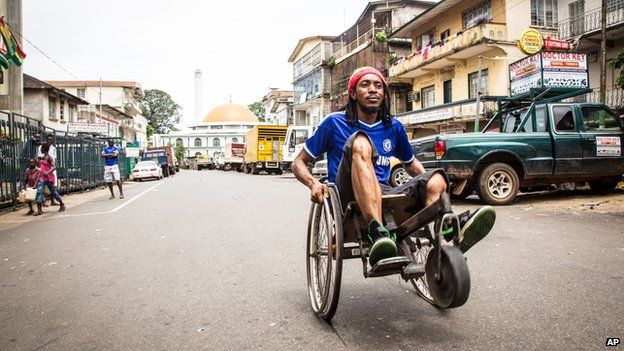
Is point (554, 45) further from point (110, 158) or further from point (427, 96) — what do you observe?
point (110, 158)

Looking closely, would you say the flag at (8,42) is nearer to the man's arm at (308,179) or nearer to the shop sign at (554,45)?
the man's arm at (308,179)

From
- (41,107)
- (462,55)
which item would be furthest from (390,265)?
(41,107)

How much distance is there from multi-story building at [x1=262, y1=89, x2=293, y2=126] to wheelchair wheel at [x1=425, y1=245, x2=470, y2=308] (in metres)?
57.9

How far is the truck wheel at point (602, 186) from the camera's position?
980 centimetres

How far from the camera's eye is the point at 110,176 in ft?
43.1

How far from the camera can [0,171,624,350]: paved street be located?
2.63 metres

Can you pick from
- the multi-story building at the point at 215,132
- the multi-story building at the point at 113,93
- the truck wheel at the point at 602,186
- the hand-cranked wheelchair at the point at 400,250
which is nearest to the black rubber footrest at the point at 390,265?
the hand-cranked wheelchair at the point at 400,250

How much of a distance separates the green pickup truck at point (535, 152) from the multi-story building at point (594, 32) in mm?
12274

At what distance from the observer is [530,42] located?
18172 millimetres

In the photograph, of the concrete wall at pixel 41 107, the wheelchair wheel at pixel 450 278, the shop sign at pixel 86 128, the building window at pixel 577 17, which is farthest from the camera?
the concrete wall at pixel 41 107

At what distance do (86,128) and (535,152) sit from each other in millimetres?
24064

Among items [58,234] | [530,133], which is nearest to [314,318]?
[58,234]

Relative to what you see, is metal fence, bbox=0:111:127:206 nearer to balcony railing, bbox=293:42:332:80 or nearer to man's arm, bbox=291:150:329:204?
man's arm, bbox=291:150:329:204

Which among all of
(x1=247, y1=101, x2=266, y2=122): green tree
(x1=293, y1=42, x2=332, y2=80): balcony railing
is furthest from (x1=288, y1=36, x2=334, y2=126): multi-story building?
(x1=247, y1=101, x2=266, y2=122): green tree
